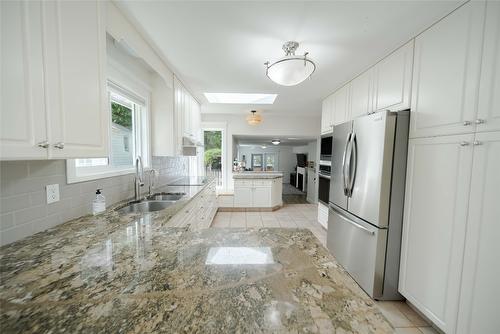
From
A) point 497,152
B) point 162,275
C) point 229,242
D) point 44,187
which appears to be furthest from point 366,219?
point 44,187

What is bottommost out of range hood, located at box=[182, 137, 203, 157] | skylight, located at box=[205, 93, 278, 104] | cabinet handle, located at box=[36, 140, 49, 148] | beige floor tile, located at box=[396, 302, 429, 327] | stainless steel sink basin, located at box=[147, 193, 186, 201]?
beige floor tile, located at box=[396, 302, 429, 327]

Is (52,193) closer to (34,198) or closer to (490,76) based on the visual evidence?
(34,198)

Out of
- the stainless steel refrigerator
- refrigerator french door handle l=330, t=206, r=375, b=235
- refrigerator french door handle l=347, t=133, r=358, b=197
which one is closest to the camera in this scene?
the stainless steel refrigerator

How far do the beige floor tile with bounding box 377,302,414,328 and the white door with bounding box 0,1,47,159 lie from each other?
8.49 ft

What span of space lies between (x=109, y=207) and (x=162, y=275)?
4.30 feet

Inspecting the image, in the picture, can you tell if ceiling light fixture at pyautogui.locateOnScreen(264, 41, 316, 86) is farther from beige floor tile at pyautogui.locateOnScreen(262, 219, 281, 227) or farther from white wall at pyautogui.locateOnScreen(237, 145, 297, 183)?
white wall at pyautogui.locateOnScreen(237, 145, 297, 183)

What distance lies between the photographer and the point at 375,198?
5.81 feet

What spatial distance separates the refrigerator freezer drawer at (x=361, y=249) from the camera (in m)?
1.76

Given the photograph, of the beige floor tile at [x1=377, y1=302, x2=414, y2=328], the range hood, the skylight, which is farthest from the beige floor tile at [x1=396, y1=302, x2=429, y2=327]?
the skylight

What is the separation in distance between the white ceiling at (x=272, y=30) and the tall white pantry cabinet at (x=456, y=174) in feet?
0.95

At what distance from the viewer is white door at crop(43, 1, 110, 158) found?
0.85 metres

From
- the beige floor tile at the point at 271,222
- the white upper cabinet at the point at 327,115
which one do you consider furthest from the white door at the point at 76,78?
the beige floor tile at the point at 271,222

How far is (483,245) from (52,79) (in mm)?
2503

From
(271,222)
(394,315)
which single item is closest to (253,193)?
(271,222)
